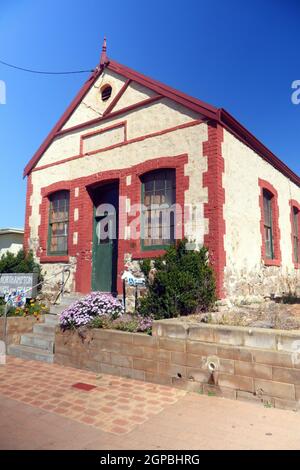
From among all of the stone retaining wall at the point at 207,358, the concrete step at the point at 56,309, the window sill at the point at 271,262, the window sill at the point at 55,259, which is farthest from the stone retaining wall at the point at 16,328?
the window sill at the point at 271,262

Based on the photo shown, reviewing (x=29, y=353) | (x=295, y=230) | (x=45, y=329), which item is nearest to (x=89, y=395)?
(x=29, y=353)

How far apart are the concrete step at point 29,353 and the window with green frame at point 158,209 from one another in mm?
3371

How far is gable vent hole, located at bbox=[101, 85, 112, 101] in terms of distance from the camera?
1029cm

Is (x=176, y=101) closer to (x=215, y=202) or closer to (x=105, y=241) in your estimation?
(x=215, y=202)

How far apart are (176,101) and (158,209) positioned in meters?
2.74

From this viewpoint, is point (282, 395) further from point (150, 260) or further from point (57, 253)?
point (57, 253)

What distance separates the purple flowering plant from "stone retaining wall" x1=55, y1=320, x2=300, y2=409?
1.21ft

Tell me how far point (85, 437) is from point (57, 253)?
7.52 meters

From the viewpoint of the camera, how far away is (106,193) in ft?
33.4

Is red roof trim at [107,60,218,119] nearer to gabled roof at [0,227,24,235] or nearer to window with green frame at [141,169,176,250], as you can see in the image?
window with green frame at [141,169,176,250]

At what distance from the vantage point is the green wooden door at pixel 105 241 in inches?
375

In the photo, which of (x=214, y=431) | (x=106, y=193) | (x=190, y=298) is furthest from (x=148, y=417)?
(x=106, y=193)

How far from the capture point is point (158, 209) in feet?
28.3

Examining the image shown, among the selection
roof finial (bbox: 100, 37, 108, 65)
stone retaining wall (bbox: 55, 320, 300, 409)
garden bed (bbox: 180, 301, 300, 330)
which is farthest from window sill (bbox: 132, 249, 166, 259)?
roof finial (bbox: 100, 37, 108, 65)
